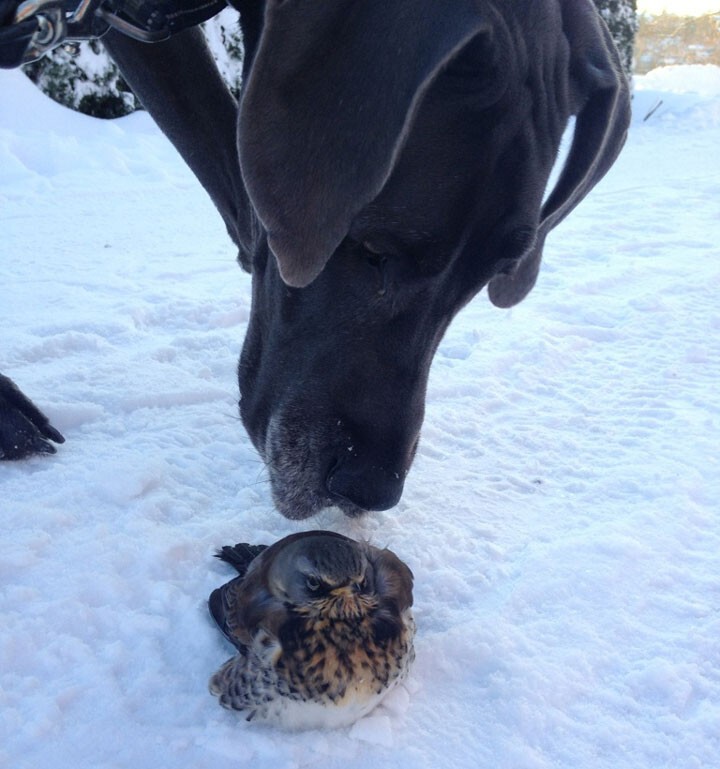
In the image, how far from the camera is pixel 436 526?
8.21 feet

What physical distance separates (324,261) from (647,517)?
1.33m

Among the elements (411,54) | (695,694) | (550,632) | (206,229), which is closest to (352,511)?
(550,632)

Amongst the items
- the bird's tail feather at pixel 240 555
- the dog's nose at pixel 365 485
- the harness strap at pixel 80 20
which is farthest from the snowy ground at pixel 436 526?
the harness strap at pixel 80 20

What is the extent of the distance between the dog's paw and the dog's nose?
41.4 inches

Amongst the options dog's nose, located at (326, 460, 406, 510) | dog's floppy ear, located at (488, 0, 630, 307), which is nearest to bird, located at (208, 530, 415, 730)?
dog's nose, located at (326, 460, 406, 510)

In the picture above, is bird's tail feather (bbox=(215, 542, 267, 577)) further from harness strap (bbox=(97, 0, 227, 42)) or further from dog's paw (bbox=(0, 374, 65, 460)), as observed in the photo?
harness strap (bbox=(97, 0, 227, 42))

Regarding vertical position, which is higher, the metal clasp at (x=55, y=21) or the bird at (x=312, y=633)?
the metal clasp at (x=55, y=21)

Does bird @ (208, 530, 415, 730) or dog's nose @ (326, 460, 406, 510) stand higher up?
dog's nose @ (326, 460, 406, 510)

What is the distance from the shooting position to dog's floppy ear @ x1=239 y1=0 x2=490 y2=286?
1668 millimetres

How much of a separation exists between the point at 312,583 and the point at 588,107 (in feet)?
4.77

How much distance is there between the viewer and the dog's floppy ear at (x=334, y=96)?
65.7 inches

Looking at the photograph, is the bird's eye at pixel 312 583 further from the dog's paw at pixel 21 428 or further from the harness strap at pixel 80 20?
the harness strap at pixel 80 20

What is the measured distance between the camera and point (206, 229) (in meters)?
5.39

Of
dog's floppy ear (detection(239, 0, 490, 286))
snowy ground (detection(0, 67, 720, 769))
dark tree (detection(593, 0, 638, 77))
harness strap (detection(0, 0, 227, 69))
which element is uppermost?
harness strap (detection(0, 0, 227, 69))
